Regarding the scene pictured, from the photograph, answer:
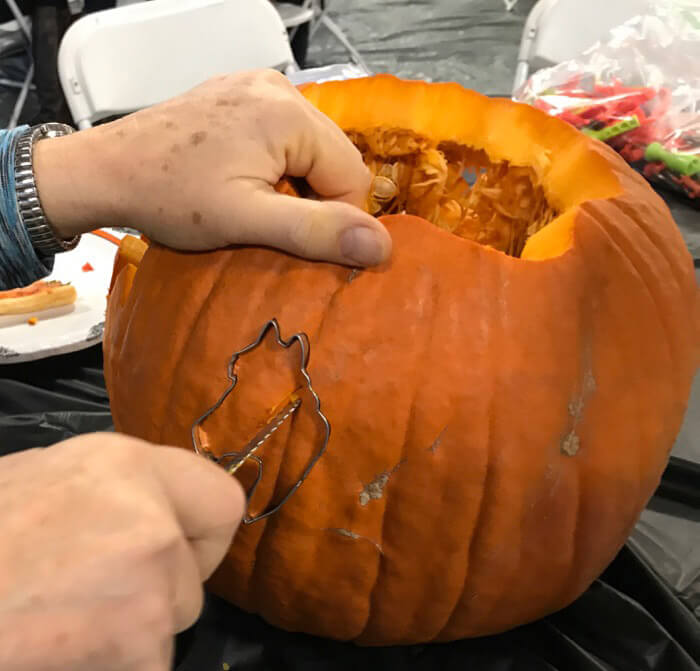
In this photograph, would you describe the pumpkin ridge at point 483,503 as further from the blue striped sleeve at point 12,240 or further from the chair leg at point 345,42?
the chair leg at point 345,42

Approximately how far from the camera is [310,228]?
39 centimetres

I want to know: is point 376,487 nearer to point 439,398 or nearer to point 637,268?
point 439,398

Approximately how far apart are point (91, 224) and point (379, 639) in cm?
35

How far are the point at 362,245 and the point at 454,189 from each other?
0.24 meters

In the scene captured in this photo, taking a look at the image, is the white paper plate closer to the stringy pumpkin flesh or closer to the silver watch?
the silver watch

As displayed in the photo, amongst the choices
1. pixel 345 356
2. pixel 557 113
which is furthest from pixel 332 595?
pixel 557 113

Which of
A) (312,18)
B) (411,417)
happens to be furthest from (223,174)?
(312,18)

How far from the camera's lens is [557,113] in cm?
108

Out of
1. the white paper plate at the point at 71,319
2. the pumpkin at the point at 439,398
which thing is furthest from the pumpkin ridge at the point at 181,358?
the white paper plate at the point at 71,319

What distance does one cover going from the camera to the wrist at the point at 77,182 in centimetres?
46

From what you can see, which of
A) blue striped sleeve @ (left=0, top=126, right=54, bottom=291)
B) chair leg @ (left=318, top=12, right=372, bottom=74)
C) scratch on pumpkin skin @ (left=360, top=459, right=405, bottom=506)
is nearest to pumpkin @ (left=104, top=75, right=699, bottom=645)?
scratch on pumpkin skin @ (left=360, top=459, right=405, bottom=506)

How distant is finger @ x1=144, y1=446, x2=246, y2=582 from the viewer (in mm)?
229

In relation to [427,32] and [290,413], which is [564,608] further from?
[427,32]

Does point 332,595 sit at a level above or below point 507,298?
below
